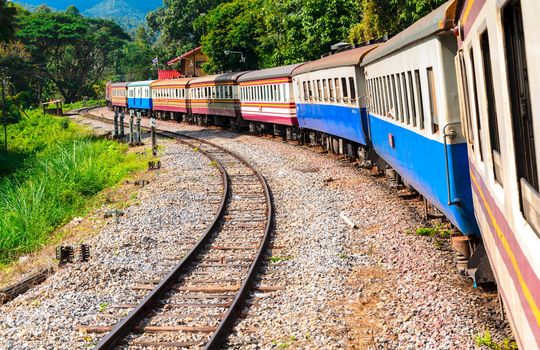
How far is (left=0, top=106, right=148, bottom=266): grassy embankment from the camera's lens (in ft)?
43.3

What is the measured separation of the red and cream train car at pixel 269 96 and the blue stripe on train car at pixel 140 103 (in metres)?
19.5

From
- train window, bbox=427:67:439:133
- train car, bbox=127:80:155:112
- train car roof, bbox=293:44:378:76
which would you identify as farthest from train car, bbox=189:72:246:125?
train window, bbox=427:67:439:133

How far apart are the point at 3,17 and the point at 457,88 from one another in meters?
24.5

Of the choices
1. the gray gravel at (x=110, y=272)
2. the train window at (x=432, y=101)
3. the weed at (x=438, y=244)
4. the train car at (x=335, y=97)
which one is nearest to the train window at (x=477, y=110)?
the train window at (x=432, y=101)

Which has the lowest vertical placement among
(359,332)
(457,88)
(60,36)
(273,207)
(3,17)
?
(359,332)

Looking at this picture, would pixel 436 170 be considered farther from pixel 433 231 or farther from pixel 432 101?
pixel 433 231

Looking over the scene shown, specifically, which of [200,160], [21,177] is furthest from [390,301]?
[21,177]

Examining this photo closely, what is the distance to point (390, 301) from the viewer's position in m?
7.42

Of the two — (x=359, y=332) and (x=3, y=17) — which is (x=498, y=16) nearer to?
(x=359, y=332)

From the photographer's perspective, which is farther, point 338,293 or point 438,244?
point 438,244

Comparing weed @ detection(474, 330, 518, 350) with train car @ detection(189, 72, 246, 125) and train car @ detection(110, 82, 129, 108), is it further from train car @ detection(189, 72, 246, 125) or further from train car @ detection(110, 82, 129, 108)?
train car @ detection(110, 82, 129, 108)

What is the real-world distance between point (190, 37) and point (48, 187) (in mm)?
78961

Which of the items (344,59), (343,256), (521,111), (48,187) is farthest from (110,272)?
(48,187)

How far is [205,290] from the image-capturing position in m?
8.33
